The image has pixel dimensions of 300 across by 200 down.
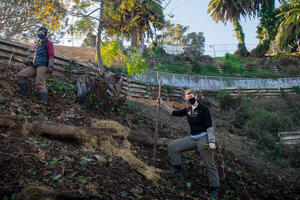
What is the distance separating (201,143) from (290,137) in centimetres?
832

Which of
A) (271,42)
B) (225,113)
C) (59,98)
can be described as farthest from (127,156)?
(271,42)

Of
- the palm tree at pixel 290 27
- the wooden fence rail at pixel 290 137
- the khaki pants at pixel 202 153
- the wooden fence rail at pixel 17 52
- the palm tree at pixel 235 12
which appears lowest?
the wooden fence rail at pixel 290 137

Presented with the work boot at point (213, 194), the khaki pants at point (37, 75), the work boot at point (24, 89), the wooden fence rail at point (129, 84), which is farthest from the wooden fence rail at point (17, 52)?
the work boot at point (213, 194)

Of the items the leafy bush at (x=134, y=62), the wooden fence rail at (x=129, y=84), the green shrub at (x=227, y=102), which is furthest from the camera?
the green shrub at (x=227, y=102)

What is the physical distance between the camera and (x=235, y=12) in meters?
33.6

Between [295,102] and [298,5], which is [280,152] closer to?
[295,102]

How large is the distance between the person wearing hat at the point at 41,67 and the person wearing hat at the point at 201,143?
3289 millimetres

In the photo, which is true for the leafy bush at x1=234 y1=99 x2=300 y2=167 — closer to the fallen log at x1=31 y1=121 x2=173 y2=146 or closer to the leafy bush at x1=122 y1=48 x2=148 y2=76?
the leafy bush at x1=122 y1=48 x2=148 y2=76

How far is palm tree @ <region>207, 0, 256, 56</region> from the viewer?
3278 centimetres

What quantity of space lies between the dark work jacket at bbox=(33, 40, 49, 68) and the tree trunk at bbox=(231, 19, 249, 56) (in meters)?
35.1

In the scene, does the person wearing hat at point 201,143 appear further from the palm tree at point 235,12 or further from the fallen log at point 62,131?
the palm tree at point 235,12

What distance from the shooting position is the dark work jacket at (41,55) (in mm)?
5184

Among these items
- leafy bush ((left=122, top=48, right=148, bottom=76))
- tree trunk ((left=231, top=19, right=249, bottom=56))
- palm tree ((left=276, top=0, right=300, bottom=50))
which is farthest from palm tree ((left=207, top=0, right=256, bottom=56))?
leafy bush ((left=122, top=48, right=148, bottom=76))

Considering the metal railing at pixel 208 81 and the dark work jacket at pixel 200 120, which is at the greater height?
the metal railing at pixel 208 81
